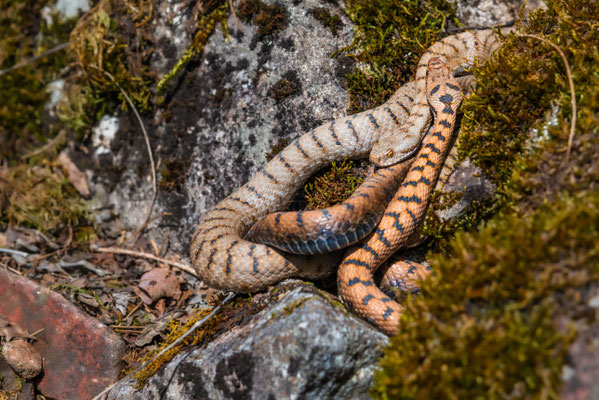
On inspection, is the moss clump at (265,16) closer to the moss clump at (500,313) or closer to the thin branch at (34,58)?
the thin branch at (34,58)

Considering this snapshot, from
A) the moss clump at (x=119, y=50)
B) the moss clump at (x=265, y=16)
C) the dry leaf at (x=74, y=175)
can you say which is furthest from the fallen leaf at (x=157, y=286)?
the moss clump at (x=265, y=16)

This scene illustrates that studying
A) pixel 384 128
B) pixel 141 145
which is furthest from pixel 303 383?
pixel 141 145

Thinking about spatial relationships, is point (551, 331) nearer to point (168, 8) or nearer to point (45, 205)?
point (168, 8)

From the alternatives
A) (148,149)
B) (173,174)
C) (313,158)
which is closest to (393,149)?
(313,158)

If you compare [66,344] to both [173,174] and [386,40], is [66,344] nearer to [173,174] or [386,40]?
[173,174]

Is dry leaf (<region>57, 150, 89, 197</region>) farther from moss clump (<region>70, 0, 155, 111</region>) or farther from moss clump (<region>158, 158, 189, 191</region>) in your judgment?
moss clump (<region>158, 158, 189, 191</region>)
